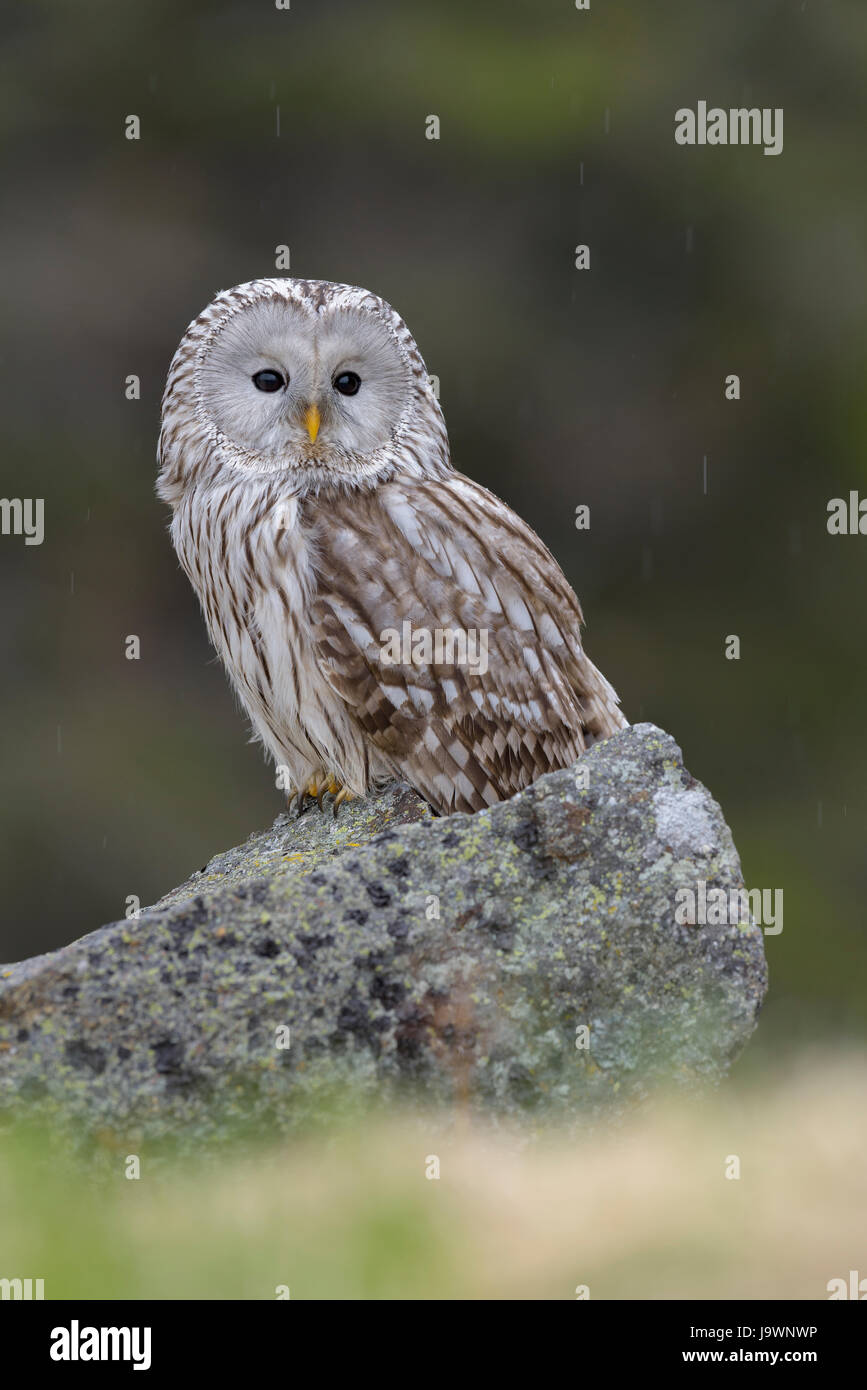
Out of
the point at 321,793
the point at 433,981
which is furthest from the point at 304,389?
the point at 433,981

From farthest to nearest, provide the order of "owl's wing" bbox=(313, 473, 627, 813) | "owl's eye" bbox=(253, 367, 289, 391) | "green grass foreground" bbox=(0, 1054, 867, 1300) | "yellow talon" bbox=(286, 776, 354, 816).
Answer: "yellow talon" bbox=(286, 776, 354, 816) < "owl's eye" bbox=(253, 367, 289, 391) < "owl's wing" bbox=(313, 473, 627, 813) < "green grass foreground" bbox=(0, 1054, 867, 1300)

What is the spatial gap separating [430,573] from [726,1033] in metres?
1.80

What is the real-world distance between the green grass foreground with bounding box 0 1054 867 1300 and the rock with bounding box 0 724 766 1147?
0.11 metres

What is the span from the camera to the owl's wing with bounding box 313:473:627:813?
5.14m

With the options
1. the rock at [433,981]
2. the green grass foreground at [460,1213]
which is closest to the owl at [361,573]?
the rock at [433,981]

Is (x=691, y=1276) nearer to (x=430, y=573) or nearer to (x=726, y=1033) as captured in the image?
(x=726, y=1033)

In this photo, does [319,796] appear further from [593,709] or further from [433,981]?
[433,981]

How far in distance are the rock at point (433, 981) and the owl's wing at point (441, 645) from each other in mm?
904

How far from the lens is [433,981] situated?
396 centimetres

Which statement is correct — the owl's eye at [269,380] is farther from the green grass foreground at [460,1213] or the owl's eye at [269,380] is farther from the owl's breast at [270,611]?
the green grass foreground at [460,1213]

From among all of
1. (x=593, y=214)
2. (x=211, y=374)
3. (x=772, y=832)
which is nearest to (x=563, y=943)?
(x=211, y=374)

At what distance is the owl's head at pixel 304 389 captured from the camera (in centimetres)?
515

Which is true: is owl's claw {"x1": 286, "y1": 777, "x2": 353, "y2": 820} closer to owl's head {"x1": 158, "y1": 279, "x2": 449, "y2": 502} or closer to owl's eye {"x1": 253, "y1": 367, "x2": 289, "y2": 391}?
owl's head {"x1": 158, "y1": 279, "x2": 449, "y2": 502}

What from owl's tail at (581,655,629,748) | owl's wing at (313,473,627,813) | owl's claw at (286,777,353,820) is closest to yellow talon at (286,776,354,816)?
owl's claw at (286,777,353,820)
